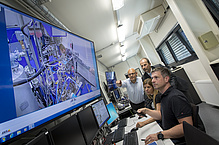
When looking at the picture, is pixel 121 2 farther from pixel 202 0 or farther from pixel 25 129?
pixel 25 129

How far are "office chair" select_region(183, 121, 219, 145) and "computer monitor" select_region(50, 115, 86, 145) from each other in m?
0.83

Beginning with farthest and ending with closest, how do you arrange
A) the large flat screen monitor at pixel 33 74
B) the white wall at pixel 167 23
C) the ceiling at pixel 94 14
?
the white wall at pixel 167 23, the ceiling at pixel 94 14, the large flat screen monitor at pixel 33 74

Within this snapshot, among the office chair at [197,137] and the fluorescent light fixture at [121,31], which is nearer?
the office chair at [197,137]

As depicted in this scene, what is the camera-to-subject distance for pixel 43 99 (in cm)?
73

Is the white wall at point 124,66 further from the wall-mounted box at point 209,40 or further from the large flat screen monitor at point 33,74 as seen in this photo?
the large flat screen monitor at point 33,74

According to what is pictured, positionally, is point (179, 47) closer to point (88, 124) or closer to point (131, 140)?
point (131, 140)

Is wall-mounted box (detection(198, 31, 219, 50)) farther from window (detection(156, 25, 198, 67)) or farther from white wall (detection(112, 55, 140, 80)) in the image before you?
white wall (detection(112, 55, 140, 80))

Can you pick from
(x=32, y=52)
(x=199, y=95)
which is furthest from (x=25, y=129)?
(x=199, y=95)

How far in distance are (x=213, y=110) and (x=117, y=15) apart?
11.6 feet

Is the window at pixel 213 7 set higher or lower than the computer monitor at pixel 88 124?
higher

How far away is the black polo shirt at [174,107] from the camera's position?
99 centimetres

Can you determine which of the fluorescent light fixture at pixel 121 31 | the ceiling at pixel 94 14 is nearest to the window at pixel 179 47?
the ceiling at pixel 94 14

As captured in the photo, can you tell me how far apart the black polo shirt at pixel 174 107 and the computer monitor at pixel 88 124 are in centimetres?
87

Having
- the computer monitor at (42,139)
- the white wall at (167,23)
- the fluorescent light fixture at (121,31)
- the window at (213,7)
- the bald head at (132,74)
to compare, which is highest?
the fluorescent light fixture at (121,31)
